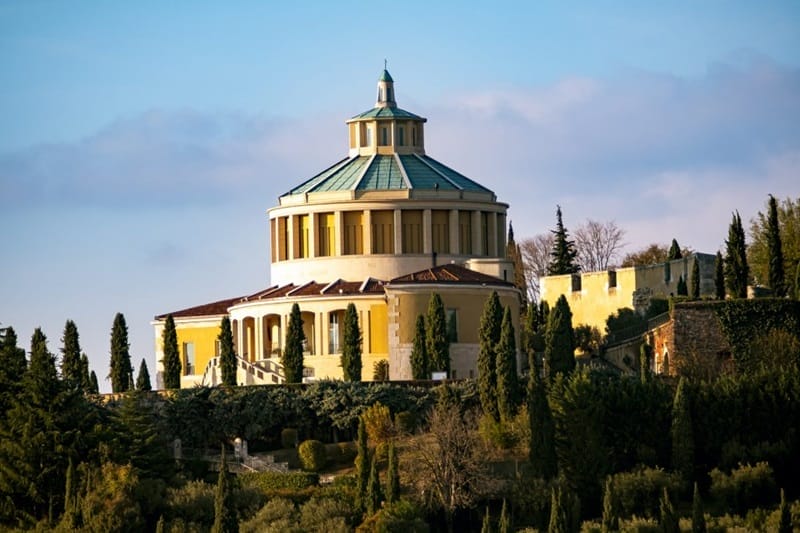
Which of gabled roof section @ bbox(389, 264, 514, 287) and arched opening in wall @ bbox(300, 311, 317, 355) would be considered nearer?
gabled roof section @ bbox(389, 264, 514, 287)

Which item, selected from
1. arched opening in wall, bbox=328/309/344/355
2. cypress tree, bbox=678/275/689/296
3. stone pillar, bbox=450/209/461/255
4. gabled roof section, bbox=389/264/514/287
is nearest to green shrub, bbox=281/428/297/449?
arched opening in wall, bbox=328/309/344/355

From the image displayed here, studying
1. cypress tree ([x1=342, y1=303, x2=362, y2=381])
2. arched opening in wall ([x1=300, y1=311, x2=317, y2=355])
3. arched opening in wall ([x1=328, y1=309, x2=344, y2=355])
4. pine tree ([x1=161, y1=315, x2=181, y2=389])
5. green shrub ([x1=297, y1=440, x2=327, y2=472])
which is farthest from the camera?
arched opening in wall ([x1=300, y1=311, x2=317, y2=355])

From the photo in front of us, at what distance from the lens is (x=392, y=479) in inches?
3083

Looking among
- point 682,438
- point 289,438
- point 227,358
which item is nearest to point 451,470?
point 682,438

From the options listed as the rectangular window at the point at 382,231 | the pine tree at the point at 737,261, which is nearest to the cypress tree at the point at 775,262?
the pine tree at the point at 737,261

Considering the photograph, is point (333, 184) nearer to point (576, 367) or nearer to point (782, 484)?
point (576, 367)

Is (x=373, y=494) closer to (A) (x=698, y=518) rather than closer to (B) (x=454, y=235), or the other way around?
(A) (x=698, y=518)

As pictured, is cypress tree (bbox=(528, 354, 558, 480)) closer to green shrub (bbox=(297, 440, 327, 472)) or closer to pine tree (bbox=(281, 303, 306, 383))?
green shrub (bbox=(297, 440, 327, 472))

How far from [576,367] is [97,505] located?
1788cm

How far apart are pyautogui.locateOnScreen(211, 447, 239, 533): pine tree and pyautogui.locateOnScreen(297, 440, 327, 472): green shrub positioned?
8.23 metres

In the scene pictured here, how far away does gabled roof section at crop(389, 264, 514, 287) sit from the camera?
95812 mm

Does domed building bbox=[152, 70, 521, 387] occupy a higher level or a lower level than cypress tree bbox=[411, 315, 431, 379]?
higher

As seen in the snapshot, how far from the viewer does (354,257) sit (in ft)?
335

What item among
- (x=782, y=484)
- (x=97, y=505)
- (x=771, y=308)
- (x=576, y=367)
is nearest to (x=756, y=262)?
(x=771, y=308)
